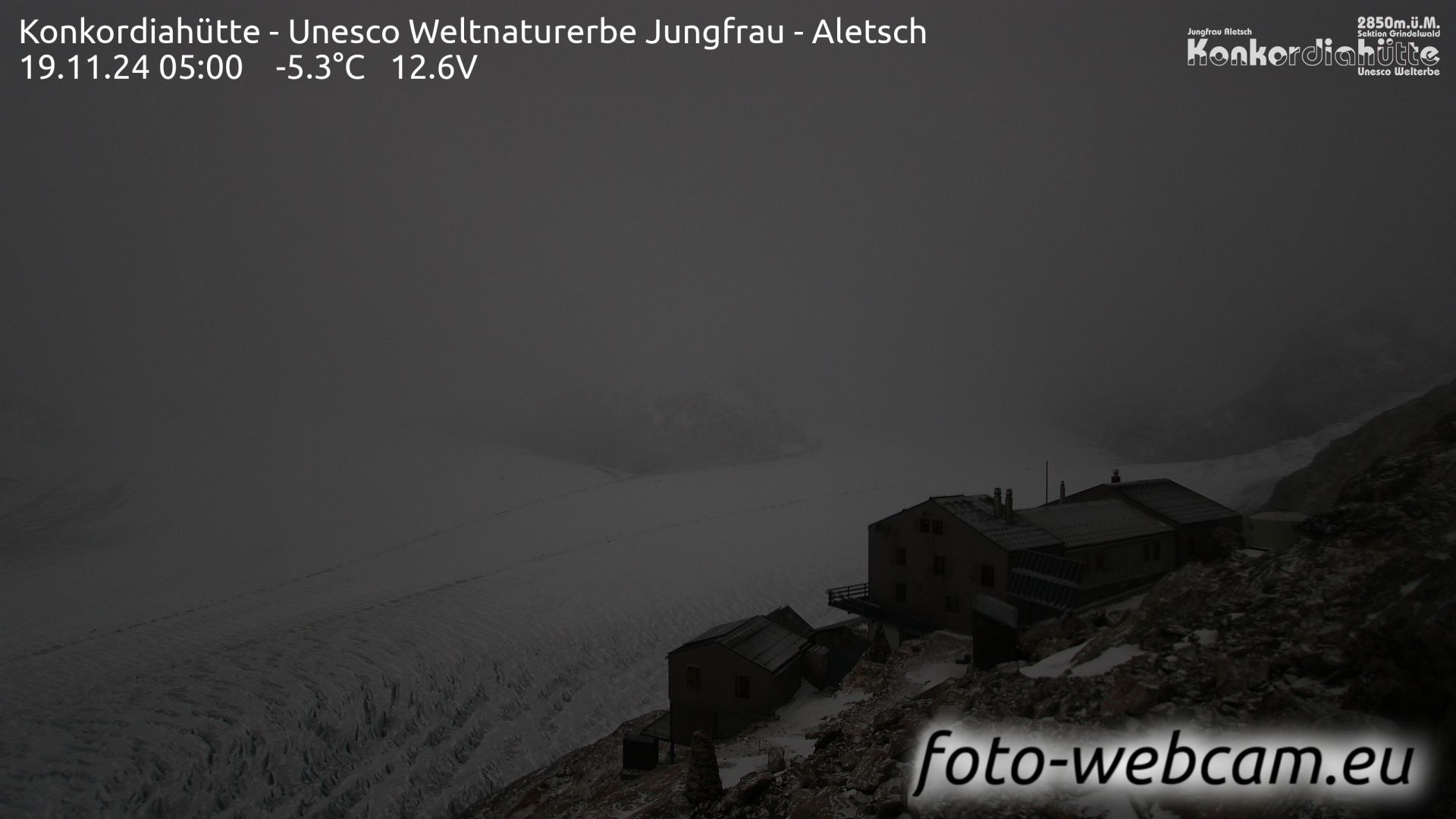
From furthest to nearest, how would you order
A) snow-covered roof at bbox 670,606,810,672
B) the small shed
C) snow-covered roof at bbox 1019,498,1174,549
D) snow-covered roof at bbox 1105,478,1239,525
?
snow-covered roof at bbox 1105,478,1239,525 < snow-covered roof at bbox 1019,498,1174,549 < snow-covered roof at bbox 670,606,810,672 < the small shed

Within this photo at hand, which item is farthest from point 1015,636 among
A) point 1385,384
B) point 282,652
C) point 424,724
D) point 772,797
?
point 1385,384

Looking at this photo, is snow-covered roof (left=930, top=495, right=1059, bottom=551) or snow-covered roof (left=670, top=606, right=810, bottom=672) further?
snow-covered roof (left=930, top=495, right=1059, bottom=551)

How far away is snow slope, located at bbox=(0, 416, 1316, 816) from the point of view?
880 inches

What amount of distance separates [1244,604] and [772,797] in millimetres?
7141

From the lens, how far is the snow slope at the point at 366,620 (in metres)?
22.3

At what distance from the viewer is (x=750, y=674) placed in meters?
19.8

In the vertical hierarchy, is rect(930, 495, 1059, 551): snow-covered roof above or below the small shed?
above

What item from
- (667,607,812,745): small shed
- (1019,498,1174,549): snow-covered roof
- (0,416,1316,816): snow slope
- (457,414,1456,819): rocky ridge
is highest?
(457,414,1456,819): rocky ridge

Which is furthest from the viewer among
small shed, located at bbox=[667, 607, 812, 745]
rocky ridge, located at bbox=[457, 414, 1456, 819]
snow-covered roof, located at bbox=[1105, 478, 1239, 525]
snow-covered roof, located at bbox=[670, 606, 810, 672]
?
snow-covered roof, located at bbox=[1105, 478, 1239, 525]

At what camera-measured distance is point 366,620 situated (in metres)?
36.4

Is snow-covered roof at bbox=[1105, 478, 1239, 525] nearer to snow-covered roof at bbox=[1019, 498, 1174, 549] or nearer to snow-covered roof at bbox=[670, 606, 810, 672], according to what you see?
snow-covered roof at bbox=[1019, 498, 1174, 549]

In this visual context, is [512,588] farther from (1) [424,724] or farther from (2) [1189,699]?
(2) [1189,699]

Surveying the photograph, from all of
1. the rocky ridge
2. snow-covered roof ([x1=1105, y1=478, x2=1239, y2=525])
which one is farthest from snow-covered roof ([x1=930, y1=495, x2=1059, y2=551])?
the rocky ridge

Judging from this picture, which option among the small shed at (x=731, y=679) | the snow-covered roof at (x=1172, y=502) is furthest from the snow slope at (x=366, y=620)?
the snow-covered roof at (x=1172, y=502)
